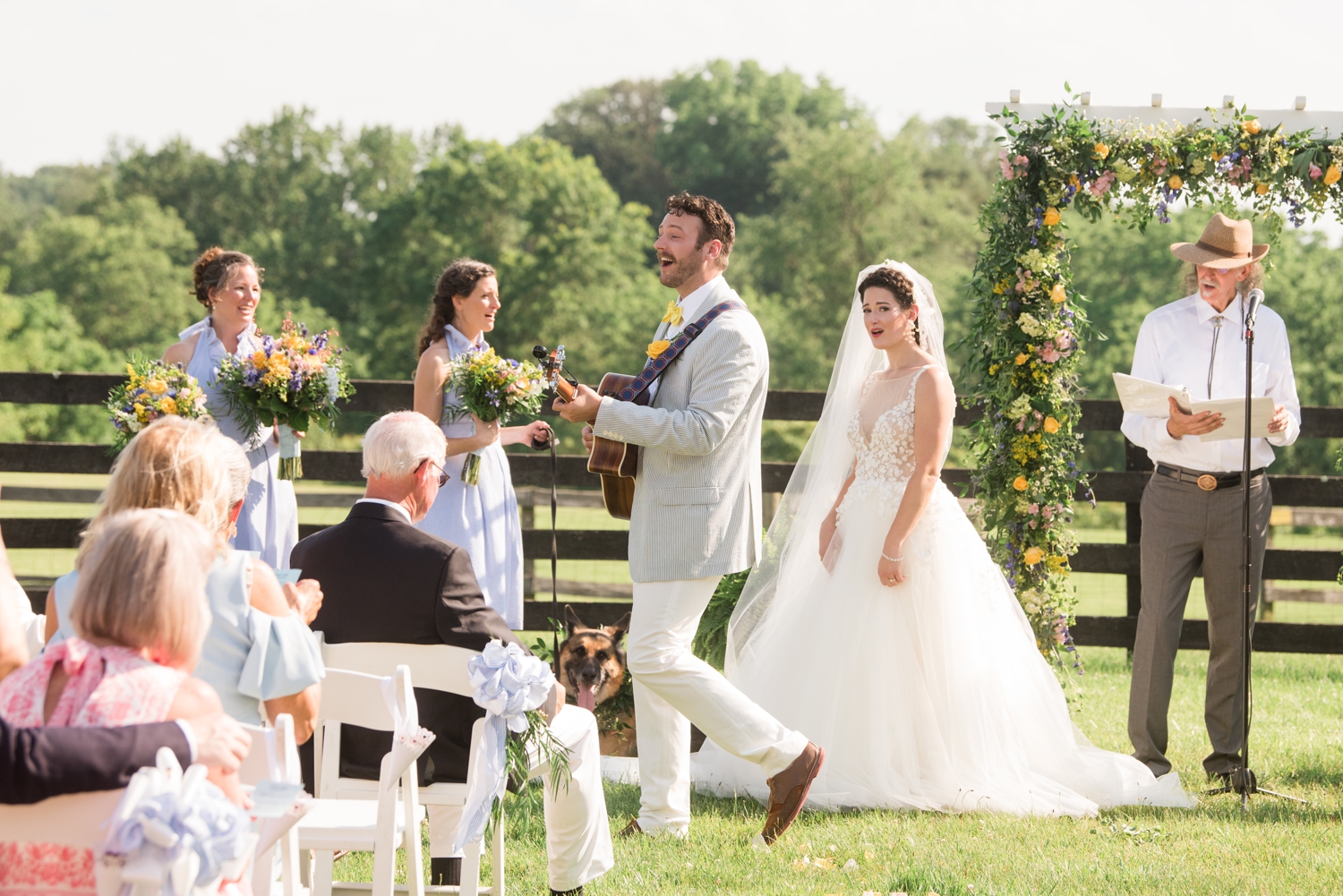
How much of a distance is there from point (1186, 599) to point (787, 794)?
83.5 inches

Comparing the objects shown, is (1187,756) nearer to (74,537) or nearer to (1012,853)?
(1012,853)

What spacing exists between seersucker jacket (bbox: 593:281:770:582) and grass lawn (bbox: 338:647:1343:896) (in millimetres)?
956

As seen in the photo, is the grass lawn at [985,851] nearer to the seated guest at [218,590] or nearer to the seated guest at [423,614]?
the seated guest at [423,614]

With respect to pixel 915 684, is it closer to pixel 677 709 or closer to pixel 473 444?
pixel 677 709

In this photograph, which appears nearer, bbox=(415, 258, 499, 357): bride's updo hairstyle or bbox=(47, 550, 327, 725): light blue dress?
bbox=(47, 550, 327, 725): light blue dress

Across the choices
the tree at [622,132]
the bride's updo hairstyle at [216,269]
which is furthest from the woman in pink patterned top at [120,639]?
the tree at [622,132]

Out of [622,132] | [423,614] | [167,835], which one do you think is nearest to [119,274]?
[622,132]

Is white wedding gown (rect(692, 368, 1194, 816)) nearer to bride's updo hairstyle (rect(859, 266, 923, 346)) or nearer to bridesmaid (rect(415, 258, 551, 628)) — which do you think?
bride's updo hairstyle (rect(859, 266, 923, 346))

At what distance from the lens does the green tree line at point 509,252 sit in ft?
107

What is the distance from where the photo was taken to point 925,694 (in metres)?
4.92

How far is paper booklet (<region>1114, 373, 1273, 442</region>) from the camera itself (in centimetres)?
486

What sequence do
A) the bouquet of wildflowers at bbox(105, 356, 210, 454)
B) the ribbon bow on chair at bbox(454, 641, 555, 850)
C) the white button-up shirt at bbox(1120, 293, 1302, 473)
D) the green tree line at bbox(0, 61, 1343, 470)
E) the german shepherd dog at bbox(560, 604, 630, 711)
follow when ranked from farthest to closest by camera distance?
the green tree line at bbox(0, 61, 1343, 470) → the german shepherd dog at bbox(560, 604, 630, 711) → the white button-up shirt at bbox(1120, 293, 1302, 473) → the bouquet of wildflowers at bbox(105, 356, 210, 454) → the ribbon bow on chair at bbox(454, 641, 555, 850)

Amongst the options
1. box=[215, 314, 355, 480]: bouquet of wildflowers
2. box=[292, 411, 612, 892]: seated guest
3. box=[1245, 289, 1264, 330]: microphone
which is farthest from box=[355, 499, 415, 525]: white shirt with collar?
box=[1245, 289, 1264, 330]: microphone

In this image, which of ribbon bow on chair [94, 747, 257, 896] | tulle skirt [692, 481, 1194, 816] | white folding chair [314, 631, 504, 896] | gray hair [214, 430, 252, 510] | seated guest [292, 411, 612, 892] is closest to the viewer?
ribbon bow on chair [94, 747, 257, 896]
